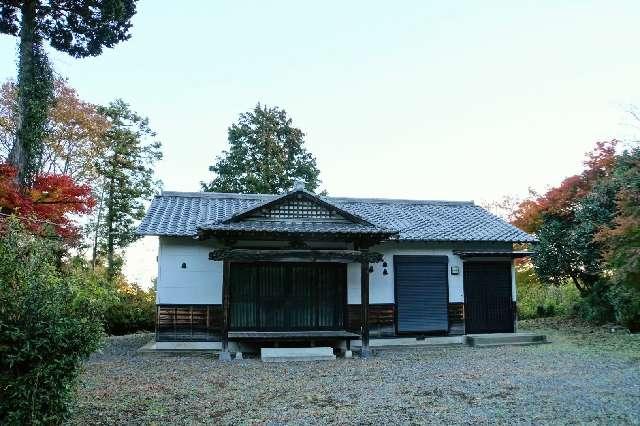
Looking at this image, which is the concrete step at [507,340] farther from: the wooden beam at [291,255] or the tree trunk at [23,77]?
the tree trunk at [23,77]

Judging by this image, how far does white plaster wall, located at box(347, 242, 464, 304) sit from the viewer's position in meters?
12.8

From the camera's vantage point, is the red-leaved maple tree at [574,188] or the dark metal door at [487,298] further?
the red-leaved maple tree at [574,188]

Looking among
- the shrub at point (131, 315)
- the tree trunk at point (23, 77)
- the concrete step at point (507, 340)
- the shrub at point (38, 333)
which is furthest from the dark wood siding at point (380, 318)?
the tree trunk at point (23, 77)

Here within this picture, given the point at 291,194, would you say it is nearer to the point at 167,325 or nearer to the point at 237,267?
the point at 237,267

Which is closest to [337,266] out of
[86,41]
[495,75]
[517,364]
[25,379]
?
[517,364]

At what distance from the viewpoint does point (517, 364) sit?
30.6 ft

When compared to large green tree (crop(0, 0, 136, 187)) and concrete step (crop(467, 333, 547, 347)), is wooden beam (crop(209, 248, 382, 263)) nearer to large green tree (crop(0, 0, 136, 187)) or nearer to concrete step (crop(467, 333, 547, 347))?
concrete step (crop(467, 333, 547, 347))

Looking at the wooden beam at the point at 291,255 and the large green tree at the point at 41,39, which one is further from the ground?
the large green tree at the point at 41,39

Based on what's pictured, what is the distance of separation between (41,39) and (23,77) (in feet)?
4.28

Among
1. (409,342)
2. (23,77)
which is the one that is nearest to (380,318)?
(409,342)

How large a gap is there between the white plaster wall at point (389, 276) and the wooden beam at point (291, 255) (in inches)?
59.2

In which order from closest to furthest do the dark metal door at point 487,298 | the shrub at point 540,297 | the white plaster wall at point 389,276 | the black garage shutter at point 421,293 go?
the white plaster wall at point 389,276, the black garage shutter at point 421,293, the dark metal door at point 487,298, the shrub at point 540,297

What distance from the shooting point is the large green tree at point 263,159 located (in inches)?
1011

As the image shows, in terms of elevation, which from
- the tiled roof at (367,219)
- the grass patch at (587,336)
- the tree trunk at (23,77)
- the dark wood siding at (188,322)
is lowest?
the grass patch at (587,336)
